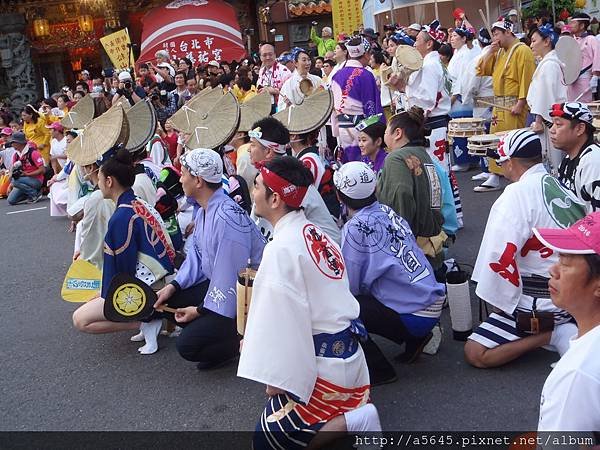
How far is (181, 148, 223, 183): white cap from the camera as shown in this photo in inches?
151

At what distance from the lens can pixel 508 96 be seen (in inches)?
283

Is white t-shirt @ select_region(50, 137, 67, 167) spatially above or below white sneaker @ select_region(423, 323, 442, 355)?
above

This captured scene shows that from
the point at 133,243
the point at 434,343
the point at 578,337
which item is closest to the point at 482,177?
the point at 434,343

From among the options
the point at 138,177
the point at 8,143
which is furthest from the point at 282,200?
the point at 8,143

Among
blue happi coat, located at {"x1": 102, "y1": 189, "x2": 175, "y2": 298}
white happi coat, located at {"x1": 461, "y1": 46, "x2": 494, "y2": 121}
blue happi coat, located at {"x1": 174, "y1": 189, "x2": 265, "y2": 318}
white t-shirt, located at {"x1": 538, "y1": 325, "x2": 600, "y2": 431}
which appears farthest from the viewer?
white happi coat, located at {"x1": 461, "y1": 46, "x2": 494, "y2": 121}

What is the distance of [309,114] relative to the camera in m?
5.14

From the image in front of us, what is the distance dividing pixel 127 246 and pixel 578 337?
2.87m

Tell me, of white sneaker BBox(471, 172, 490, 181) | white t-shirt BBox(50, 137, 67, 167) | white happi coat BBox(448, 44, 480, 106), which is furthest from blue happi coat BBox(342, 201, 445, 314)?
white t-shirt BBox(50, 137, 67, 167)

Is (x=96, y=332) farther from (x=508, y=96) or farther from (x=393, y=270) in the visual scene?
(x=508, y=96)

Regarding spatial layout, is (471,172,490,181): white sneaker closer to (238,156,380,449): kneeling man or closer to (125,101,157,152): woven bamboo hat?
(125,101,157,152): woven bamboo hat

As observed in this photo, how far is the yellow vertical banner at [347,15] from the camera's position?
54.2 feet

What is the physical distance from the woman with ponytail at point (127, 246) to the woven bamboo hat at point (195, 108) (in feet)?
4.34

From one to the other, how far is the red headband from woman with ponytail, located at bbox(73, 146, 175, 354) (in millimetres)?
1644

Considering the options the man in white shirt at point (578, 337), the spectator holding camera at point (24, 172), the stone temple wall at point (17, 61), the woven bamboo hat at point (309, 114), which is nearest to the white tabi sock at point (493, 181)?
the woven bamboo hat at point (309, 114)
